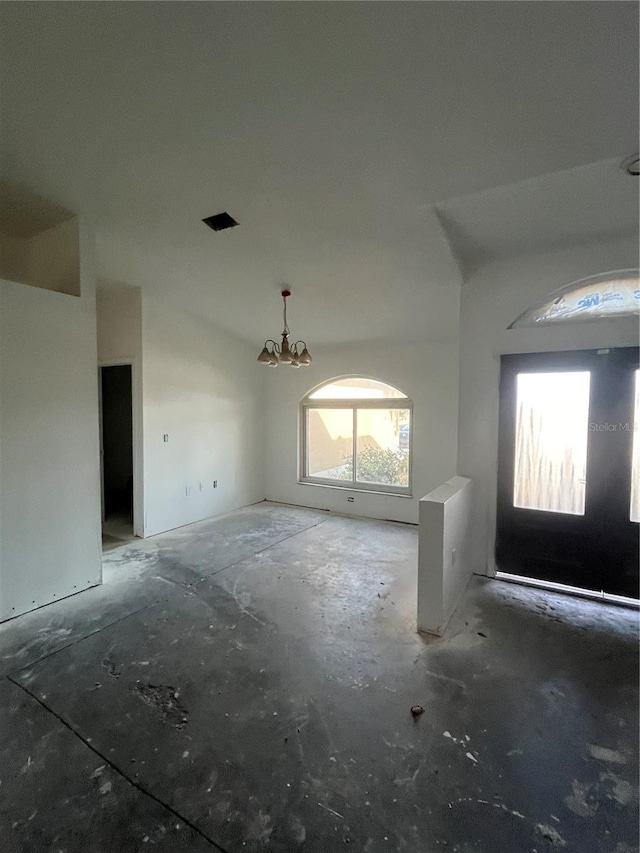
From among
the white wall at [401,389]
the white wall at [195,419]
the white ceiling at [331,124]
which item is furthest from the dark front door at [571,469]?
the white wall at [195,419]

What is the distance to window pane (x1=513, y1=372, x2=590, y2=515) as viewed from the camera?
3.35 meters

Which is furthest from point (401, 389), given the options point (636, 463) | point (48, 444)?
point (48, 444)

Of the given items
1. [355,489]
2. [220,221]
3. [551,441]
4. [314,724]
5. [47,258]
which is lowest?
[314,724]

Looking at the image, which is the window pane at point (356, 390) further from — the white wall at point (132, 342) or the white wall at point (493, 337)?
the white wall at point (132, 342)

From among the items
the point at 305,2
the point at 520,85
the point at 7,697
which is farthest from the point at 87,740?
the point at 520,85

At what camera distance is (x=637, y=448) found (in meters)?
3.12

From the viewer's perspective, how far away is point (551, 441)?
346 centimetres

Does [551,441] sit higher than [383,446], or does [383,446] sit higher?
[551,441]

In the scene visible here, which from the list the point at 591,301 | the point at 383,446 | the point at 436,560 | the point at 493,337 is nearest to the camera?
the point at 436,560

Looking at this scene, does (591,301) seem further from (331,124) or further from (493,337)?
(331,124)

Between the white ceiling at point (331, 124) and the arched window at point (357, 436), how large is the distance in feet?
7.83

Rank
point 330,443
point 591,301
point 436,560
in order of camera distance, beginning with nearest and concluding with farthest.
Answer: point 436,560
point 591,301
point 330,443

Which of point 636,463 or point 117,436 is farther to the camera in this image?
point 117,436

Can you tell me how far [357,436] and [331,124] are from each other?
4.29 metres
